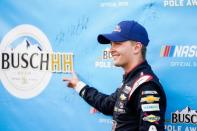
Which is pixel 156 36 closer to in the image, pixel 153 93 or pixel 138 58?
pixel 138 58

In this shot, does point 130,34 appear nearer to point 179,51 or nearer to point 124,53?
point 124,53

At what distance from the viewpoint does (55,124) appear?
93.9 inches

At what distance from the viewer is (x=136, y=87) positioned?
176cm

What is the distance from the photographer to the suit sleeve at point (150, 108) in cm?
169

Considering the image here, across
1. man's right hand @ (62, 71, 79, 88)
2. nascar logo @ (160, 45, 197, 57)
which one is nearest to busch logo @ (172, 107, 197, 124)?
nascar logo @ (160, 45, 197, 57)

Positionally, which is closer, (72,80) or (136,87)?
(136,87)

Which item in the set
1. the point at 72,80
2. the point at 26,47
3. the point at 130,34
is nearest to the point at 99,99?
the point at 72,80

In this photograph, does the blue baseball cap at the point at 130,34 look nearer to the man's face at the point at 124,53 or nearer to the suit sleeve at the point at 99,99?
the man's face at the point at 124,53

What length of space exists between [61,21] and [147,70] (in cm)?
68

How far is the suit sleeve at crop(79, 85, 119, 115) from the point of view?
211 centimetres

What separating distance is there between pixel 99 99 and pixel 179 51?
0.43 m

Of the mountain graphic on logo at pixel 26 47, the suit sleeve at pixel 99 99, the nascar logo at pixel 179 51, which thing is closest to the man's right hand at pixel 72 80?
the suit sleeve at pixel 99 99

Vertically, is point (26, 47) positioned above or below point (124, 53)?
above

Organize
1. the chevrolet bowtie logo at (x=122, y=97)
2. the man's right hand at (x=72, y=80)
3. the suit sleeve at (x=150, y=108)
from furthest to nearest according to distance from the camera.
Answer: the man's right hand at (x=72, y=80) → the chevrolet bowtie logo at (x=122, y=97) → the suit sleeve at (x=150, y=108)
